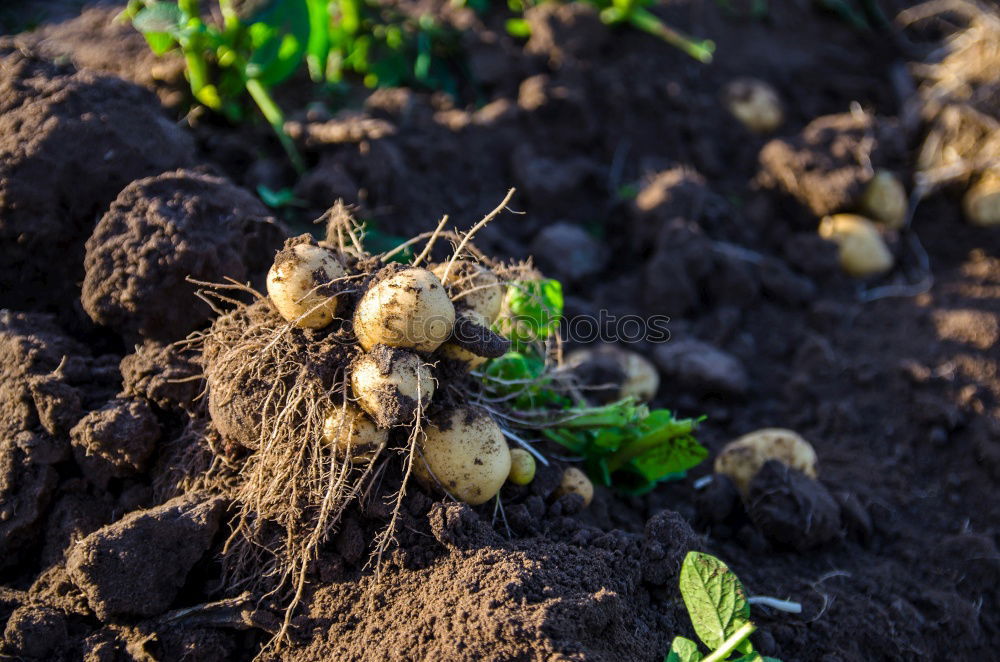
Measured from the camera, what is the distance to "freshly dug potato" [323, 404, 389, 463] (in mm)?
1925

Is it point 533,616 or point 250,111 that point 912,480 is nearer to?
point 533,616

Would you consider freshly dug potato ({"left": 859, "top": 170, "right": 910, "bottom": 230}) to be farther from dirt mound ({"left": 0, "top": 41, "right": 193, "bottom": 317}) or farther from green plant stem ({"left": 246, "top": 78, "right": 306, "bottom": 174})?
dirt mound ({"left": 0, "top": 41, "right": 193, "bottom": 317})

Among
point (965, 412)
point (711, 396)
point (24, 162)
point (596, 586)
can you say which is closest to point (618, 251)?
point (711, 396)

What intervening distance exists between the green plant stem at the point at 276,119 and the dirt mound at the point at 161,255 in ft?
2.68

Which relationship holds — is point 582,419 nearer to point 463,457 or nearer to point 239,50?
point 463,457

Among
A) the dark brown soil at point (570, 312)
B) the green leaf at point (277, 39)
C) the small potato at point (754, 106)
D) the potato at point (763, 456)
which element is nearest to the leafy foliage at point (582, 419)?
the dark brown soil at point (570, 312)

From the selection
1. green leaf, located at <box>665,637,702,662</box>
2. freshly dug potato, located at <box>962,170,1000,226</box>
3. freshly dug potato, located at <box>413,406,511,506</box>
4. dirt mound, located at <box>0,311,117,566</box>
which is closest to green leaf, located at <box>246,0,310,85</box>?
dirt mound, located at <box>0,311,117,566</box>

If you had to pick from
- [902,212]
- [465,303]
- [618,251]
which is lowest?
[902,212]

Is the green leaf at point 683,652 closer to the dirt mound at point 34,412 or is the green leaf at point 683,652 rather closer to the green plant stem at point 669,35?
the dirt mound at point 34,412

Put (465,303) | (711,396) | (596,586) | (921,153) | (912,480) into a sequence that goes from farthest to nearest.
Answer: (921,153) → (711,396) → (912,480) → (465,303) → (596,586)


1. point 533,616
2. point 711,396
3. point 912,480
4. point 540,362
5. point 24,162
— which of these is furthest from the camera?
point 711,396

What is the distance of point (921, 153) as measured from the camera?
417 cm

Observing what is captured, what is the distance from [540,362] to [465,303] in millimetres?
463

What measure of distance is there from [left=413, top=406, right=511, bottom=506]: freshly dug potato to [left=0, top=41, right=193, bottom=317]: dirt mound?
50.6 inches
